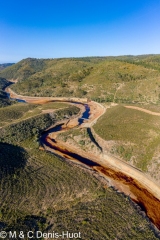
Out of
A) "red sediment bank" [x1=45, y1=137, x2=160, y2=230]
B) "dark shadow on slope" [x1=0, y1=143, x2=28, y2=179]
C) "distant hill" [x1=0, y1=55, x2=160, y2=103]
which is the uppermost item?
"distant hill" [x1=0, y1=55, x2=160, y2=103]

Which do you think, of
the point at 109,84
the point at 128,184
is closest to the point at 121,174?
the point at 128,184

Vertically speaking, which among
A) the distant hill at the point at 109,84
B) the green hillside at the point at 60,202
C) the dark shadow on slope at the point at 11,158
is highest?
the distant hill at the point at 109,84

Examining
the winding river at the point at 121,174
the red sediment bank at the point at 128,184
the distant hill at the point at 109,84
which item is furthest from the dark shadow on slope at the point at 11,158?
the distant hill at the point at 109,84

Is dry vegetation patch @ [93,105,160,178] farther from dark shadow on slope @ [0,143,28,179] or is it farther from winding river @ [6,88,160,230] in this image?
dark shadow on slope @ [0,143,28,179]

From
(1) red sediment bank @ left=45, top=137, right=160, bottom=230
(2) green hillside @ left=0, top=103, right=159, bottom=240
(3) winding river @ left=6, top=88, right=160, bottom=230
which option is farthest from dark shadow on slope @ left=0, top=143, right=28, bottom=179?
(1) red sediment bank @ left=45, top=137, right=160, bottom=230

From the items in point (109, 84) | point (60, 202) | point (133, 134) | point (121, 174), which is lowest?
point (121, 174)

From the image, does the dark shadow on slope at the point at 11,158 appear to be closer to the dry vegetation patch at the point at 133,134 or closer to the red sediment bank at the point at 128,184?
the red sediment bank at the point at 128,184

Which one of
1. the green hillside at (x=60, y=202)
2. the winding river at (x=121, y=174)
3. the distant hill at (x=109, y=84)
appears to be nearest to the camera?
the green hillside at (x=60, y=202)

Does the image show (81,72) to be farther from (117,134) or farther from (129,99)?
(117,134)

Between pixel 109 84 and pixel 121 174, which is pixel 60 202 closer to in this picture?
pixel 121 174
